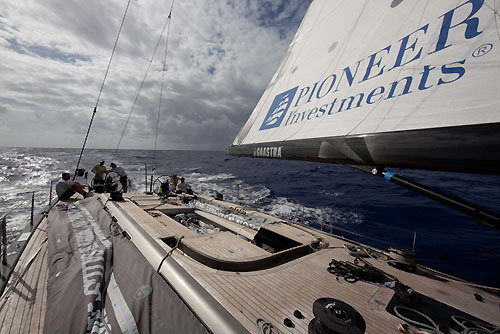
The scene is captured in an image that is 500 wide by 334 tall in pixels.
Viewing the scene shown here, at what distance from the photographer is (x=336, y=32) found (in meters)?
2.29

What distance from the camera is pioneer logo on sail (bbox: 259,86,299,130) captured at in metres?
2.42

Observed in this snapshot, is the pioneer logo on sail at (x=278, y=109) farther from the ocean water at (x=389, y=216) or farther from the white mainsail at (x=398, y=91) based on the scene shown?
the ocean water at (x=389, y=216)

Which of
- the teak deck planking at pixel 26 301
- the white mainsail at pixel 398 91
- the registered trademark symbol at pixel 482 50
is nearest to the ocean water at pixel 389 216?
the teak deck planking at pixel 26 301

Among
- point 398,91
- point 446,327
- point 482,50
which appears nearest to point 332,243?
point 446,327

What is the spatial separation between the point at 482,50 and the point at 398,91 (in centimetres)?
40

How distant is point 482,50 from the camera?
113cm

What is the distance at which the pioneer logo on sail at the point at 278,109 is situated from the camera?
2420mm

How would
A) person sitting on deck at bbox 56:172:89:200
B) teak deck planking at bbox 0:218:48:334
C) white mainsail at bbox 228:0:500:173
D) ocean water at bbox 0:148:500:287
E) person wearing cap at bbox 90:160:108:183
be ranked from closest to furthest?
white mainsail at bbox 228:0:500:173
teak deck planking at bbox 0:218:48:334
ocean water at bbox 0:148:500:287
person sitting on deck at bbox 56:172:89:200
person wearing cap at bbox 90:160:108:183

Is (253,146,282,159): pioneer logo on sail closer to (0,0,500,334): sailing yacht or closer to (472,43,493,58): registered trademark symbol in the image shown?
(0,0,500,334): sailing yacht

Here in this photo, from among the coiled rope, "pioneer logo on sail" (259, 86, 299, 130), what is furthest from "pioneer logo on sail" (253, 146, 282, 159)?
the coiled rope

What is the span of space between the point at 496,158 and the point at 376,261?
2.38 metres

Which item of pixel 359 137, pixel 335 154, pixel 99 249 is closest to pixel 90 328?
pixel 99 249

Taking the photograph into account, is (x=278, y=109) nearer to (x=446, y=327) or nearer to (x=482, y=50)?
(x=482, y=50)

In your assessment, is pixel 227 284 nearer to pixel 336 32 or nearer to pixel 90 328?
pixel 90 328
